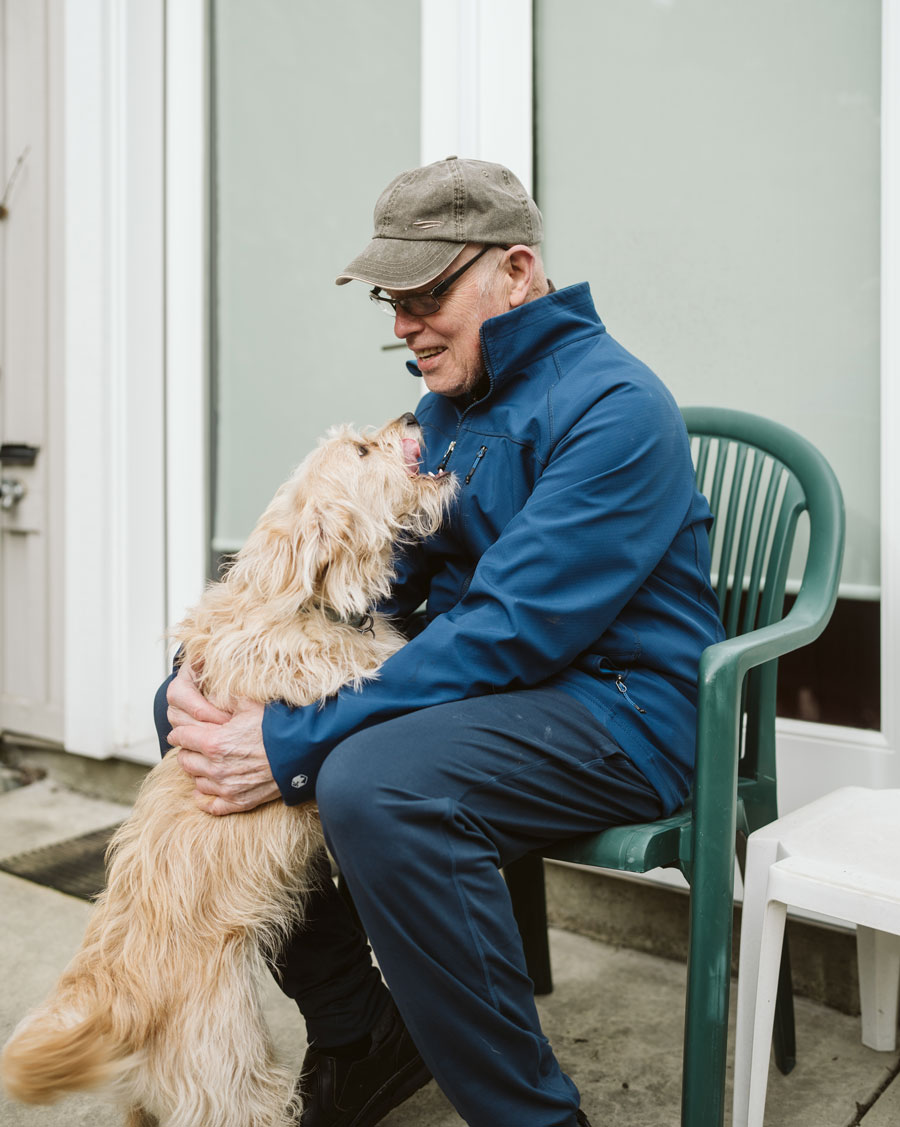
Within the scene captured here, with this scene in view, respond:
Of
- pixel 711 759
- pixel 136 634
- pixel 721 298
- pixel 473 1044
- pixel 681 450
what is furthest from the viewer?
pixel 136 634

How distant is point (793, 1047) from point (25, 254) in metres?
3.88

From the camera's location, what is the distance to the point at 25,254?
3.99m

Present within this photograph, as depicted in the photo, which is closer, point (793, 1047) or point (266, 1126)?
point (266, 1126)

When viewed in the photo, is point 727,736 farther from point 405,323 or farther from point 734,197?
point 734,197

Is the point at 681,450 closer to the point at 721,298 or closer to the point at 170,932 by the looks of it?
the point at 721,298

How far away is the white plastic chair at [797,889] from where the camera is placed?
1.50 m

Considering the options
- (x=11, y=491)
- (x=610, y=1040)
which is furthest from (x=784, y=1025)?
(x=11, y=491)

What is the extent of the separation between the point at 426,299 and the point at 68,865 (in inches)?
92.2

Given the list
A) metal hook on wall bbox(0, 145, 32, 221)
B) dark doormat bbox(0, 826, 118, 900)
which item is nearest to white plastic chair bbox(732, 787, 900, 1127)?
dark doormat bbox(0, 826, 118, 900)

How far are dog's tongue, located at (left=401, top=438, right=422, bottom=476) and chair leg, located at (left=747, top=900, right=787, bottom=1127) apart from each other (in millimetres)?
1076

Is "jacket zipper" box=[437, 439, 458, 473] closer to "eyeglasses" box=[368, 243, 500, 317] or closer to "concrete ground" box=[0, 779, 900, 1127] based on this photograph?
"eyeglasses" box=[368, 243, 500, 317]

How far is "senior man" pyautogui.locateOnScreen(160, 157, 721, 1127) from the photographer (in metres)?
1.46

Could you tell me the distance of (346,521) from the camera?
192cm

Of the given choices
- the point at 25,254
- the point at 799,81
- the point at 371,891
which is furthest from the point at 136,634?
the point at 799,81
